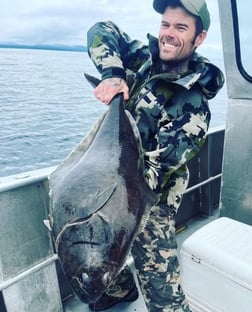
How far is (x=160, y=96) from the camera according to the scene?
86.7 inches

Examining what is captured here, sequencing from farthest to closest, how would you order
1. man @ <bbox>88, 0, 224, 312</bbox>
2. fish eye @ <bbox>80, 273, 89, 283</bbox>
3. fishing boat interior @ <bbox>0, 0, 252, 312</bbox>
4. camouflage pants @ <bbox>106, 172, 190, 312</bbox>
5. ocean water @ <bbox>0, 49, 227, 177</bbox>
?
ocean water @ <bbox>0, 49, 227, 177</bbox>, camouflage pants @ <bbox>106, 172, 190, 312</bbox>, fishing boat interior @ <bbox>0, 0, 252, 312</bbox>, man @ <bbox>88, 0, 224, 312</bbox>, fish eye @ <bbox>80, 273, 89, 283</bbox>

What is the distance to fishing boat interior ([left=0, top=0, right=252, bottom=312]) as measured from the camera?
6.79 feet

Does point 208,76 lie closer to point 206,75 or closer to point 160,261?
point 206,75

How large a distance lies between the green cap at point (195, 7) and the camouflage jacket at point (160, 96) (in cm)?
19

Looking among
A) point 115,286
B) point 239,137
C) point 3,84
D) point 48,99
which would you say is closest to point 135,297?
point 115,286

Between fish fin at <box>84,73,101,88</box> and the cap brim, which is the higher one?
the cap brim

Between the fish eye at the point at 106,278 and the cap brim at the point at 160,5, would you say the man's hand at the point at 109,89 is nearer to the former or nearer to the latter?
the cap brim at the point at 160,5

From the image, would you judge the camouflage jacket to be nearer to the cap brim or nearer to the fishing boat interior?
the cap brim

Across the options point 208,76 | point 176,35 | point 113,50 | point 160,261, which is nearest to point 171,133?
point 208,76

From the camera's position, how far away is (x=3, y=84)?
20.2 metres

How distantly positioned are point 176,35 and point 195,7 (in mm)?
178

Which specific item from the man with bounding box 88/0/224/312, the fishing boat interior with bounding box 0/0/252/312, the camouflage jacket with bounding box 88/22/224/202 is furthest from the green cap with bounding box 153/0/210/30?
the fishing boat interior with bounding box 0/0/252/312

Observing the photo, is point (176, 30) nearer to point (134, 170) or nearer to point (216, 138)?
point (134, 170)

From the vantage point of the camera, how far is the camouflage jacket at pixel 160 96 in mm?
1915
